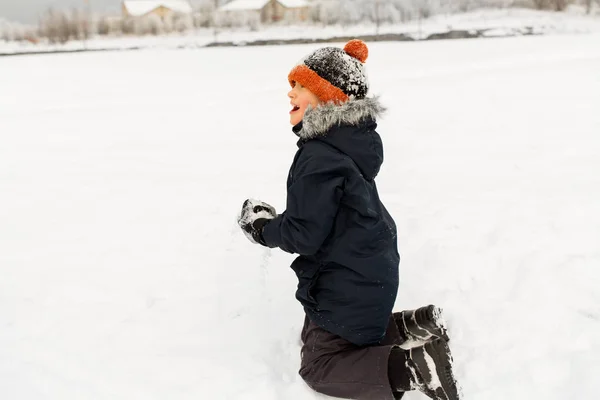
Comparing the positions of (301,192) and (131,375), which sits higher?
(301,192)

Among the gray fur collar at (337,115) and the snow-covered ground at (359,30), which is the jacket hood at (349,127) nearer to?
the gray fur collar at (337,115)

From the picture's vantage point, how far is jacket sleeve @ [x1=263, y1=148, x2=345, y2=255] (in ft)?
6.10

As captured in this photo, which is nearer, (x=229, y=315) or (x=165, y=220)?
(x=229, y=315)

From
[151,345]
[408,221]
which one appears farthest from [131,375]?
[408,221]

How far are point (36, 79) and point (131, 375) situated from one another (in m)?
13.5

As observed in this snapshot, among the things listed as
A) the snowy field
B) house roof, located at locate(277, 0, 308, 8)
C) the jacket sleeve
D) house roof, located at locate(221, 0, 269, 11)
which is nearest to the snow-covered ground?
→ house roof, located at locate(277, 0, 308, 8)

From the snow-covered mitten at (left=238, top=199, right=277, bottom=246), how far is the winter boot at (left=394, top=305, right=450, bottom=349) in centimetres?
81

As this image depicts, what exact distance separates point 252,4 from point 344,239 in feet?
132

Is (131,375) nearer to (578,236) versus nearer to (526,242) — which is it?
(526,242)

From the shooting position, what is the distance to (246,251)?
11.1 ft

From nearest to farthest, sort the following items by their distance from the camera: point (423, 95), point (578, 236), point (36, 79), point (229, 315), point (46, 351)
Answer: point (46, 351) < point (229, 315) < point (578, 236) < point (423, 95) < point (36, 79)

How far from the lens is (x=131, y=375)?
7.32ft

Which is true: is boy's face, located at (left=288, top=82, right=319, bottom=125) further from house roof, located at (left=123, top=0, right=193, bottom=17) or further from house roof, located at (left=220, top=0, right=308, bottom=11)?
house roof, located at (left=123, top=0, right=193, bottom=17)

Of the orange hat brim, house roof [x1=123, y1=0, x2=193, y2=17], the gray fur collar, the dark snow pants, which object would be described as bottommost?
the dark snow pants
